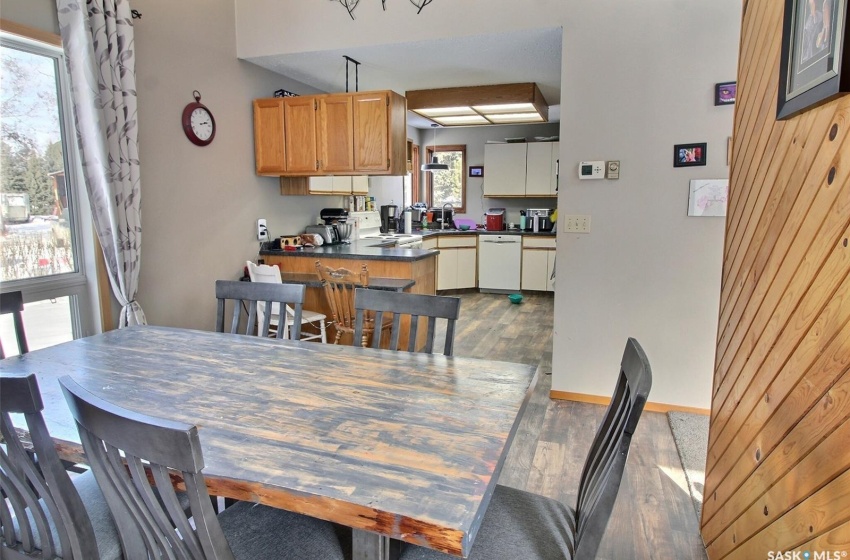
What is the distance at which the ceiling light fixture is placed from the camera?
467cm

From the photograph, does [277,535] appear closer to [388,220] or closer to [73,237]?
[73,237]

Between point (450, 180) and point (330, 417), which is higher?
point (450, 180)

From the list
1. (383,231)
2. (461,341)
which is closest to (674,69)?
(461,341)

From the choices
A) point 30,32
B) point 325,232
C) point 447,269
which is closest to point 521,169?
point 447,269

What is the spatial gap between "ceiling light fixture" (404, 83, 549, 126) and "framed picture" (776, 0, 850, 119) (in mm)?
3504

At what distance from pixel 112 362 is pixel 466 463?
4.49 feet

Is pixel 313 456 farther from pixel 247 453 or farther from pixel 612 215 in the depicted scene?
pixel 612 215

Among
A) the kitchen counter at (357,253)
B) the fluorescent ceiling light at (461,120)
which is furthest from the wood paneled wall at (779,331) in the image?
the fluorescent ceiling light at (461,120)

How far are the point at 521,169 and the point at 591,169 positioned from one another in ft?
12.9

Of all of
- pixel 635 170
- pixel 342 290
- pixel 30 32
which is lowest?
pixel 342 290

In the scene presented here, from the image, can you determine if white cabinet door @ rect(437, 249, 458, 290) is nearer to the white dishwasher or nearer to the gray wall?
the white dishwasher

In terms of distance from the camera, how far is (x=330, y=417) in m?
1.30

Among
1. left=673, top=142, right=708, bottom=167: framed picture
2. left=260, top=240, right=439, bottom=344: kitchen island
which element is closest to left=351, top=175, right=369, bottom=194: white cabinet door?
left=260, top=240, right=439, bottom=344: kitchen island

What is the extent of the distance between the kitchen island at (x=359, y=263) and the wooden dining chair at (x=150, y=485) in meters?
2.71
